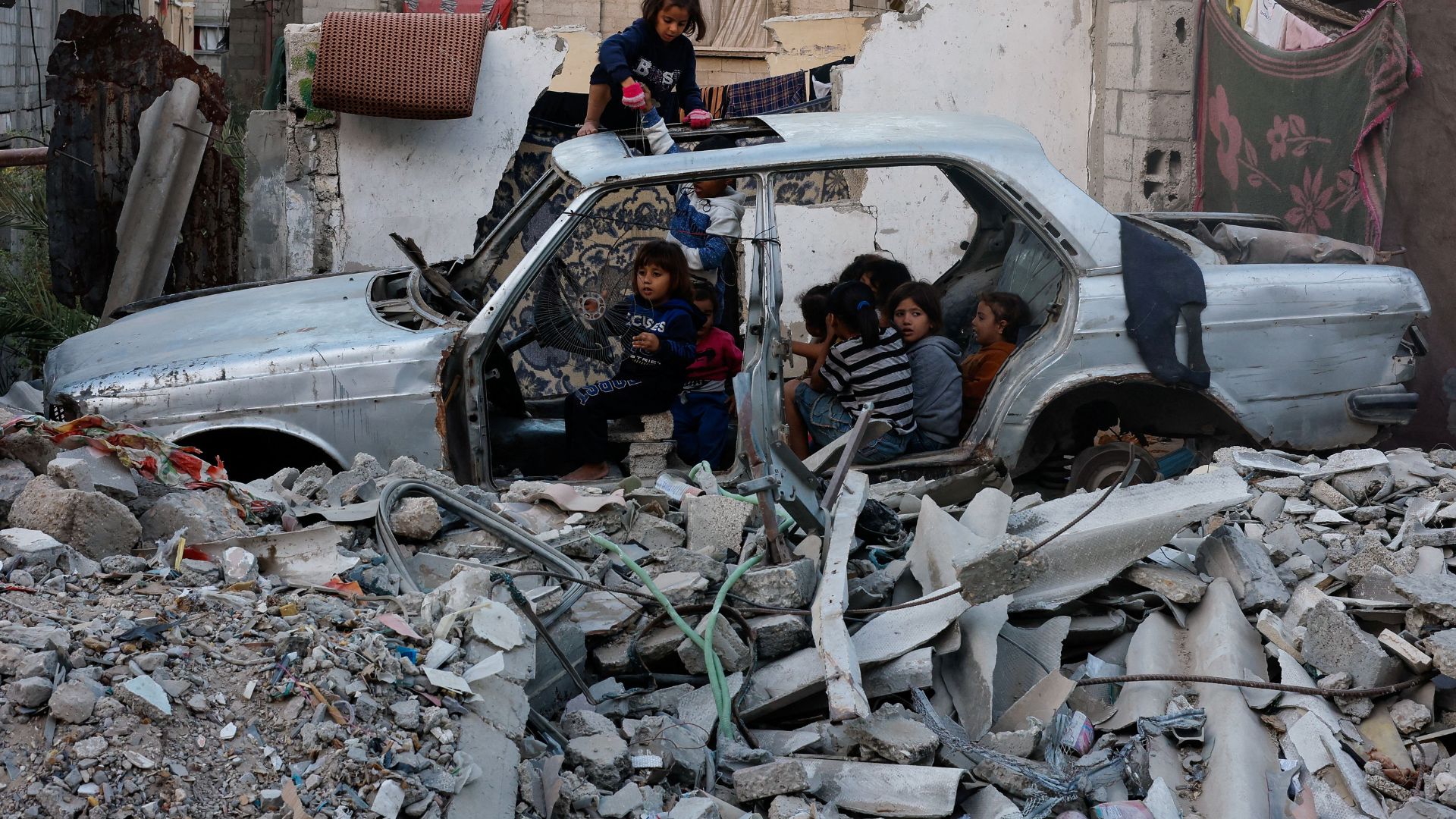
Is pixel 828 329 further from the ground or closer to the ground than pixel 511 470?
further from the ground

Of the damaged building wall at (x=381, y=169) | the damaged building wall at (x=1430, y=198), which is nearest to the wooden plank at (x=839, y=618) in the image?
the damaged building wall at (x=1430, y=198)

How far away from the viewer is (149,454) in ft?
12.1

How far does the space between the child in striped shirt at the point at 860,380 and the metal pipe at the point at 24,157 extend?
4883 mm

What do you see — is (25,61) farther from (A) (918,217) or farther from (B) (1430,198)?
(B) (1430,198)

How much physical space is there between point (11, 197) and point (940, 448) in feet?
23.0

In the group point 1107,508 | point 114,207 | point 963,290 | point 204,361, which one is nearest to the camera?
point 1107,508

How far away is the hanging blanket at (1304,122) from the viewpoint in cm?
618

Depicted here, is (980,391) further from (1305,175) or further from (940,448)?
(1305,175)

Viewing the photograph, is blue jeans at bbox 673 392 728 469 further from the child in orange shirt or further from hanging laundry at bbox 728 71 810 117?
hanging laundry at bbox 728 71 810 117

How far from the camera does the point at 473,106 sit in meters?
8.41

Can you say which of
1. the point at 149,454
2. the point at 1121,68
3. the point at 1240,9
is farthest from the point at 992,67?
the point at 149,454

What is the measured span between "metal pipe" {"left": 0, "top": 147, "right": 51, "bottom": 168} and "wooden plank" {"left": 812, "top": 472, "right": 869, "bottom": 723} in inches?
218

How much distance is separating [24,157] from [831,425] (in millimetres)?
5084

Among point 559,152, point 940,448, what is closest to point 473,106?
point 559,152
